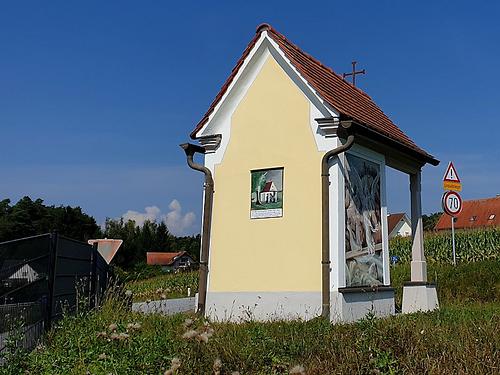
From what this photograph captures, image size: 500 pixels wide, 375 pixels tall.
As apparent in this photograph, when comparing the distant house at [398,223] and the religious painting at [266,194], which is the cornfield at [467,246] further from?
the distant house at [398,223]

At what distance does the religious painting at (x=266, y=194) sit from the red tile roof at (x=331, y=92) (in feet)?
5.51

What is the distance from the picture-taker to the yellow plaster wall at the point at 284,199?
10766 millimetres

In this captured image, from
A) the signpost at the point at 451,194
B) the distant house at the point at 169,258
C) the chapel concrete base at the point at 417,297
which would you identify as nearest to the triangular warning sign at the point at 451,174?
the signpost at the point at 451,194

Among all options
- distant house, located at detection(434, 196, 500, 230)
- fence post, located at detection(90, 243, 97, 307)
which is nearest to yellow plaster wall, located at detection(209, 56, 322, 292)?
fence post, located at detection(90, 243, 97, 307)

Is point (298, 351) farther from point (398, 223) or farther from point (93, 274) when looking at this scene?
point (398, 223)

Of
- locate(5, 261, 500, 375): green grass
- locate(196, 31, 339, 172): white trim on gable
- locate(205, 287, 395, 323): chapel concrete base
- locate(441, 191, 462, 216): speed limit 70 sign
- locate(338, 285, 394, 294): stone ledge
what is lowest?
locate(5, 261, 500, 375): green grass

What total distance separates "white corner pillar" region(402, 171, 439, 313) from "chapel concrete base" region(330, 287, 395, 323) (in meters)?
1.65

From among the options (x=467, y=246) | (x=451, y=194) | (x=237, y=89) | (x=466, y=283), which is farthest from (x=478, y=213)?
(x=237, y=89)

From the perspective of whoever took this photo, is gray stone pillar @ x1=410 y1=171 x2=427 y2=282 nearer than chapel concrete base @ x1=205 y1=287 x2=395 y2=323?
No

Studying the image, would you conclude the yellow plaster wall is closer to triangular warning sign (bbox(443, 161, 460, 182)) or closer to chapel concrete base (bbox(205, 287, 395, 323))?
chapel concrete base (bbox(205, 287, 395, 323))

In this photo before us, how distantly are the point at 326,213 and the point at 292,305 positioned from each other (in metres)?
1.77

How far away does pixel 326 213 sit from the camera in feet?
34.7

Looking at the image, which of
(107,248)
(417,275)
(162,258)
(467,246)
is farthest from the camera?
(162,258)

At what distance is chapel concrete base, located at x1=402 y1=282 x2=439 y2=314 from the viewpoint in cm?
1359
